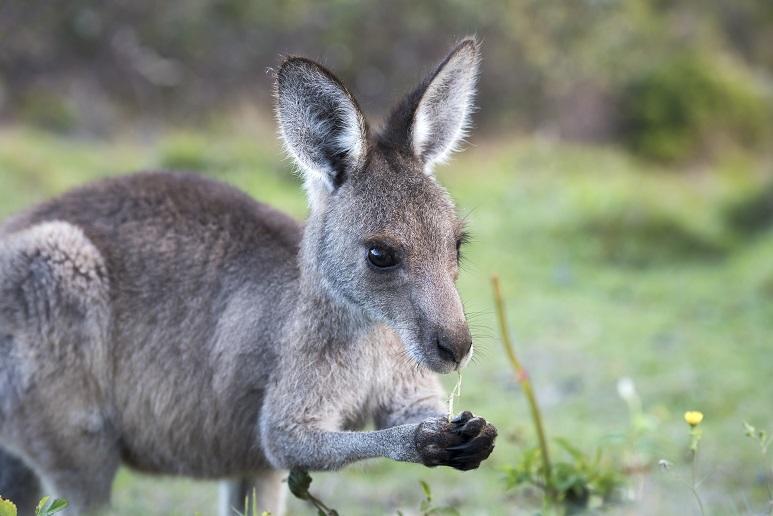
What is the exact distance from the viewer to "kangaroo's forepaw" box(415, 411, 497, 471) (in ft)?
12.1

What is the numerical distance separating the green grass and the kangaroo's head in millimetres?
937

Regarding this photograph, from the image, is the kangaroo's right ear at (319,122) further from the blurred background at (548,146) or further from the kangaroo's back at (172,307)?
the blurred background at (548,146)

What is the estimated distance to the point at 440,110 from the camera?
4777 millimetres

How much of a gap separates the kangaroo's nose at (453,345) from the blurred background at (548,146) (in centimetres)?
346

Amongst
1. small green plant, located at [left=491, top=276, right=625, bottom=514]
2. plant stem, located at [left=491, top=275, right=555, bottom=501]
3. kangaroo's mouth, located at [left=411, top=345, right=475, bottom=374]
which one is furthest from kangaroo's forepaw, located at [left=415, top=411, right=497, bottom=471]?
small green plant, located at [left=491, top=276, right=625, bottom=514]

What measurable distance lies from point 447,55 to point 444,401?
4.80 feet

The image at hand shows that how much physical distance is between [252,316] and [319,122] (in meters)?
1.02

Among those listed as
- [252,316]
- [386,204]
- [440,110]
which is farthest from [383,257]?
[252,316]

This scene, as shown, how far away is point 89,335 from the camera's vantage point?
5.10 meters

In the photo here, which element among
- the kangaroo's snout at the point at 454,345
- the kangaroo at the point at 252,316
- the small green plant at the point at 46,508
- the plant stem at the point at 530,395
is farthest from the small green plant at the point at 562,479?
the small green plant at the point at 46,508

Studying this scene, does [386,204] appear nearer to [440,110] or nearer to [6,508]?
[440,110]

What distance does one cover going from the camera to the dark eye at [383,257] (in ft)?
13.8

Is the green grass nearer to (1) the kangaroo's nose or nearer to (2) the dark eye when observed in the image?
→ (1) the kangaroo's nose

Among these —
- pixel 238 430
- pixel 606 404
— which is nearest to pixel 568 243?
pixel 606 404
